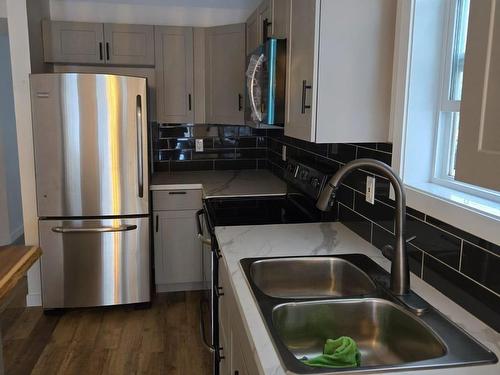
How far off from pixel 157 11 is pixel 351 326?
10.0 feet

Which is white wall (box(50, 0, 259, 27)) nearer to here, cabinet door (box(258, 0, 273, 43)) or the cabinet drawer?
cabinet door (box(258, 0, 273, 43))

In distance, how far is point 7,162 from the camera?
4.82m

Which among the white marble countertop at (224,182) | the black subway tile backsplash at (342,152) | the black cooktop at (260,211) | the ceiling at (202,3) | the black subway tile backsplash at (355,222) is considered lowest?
the black cooktop at (260,211)

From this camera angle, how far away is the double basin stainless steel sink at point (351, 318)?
41.6 inches

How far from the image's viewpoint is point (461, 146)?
34.4 inches

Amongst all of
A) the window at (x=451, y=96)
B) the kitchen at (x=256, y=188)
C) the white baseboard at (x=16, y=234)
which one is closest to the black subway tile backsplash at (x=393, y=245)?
the kitchen at (x=256, y=188)

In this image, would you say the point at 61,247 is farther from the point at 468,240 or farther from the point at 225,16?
the point at 468,240

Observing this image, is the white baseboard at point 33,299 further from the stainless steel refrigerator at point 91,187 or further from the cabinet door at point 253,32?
the cabinet door at point 253,32

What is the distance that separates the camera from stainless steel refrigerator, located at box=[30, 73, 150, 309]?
9.45 feet

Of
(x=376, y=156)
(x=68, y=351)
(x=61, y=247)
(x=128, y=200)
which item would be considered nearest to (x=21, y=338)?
(x=68, y=351)

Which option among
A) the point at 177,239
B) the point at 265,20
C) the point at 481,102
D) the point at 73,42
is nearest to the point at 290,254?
the point at 481,102

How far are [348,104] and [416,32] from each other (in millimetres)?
343

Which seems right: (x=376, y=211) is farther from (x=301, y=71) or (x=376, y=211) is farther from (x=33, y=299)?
(x=33, y=299)

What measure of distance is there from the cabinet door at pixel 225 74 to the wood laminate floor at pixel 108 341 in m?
1.46
